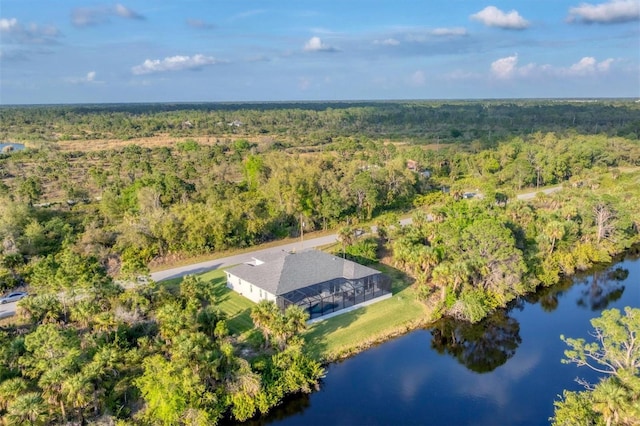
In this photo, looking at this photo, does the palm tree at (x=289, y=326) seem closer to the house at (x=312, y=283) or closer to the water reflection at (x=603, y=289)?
the house at (x=312, y=283)

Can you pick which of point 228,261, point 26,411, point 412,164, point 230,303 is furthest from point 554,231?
point 412,164

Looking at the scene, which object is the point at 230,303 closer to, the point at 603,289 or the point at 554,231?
the point at 554,231

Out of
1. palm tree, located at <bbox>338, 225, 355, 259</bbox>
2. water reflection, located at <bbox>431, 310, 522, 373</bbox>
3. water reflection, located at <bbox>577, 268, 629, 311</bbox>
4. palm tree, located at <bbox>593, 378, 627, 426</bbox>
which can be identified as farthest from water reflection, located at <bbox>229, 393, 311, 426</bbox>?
water reflection, located at <bbox>577, 268, 629, 311</bbox>

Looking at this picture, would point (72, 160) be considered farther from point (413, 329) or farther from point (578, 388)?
point (578, 388)

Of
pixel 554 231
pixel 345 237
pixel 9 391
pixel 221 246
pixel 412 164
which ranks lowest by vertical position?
pixel 221 246

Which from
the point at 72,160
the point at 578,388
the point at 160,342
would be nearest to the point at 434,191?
the point at 578,388

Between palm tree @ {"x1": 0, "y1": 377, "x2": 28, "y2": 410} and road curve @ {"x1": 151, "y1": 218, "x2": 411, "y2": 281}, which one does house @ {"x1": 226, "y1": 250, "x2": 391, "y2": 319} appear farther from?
palm tree @ {"x1": 0, "y1": 377, "x2": 28, "y2": 410}
